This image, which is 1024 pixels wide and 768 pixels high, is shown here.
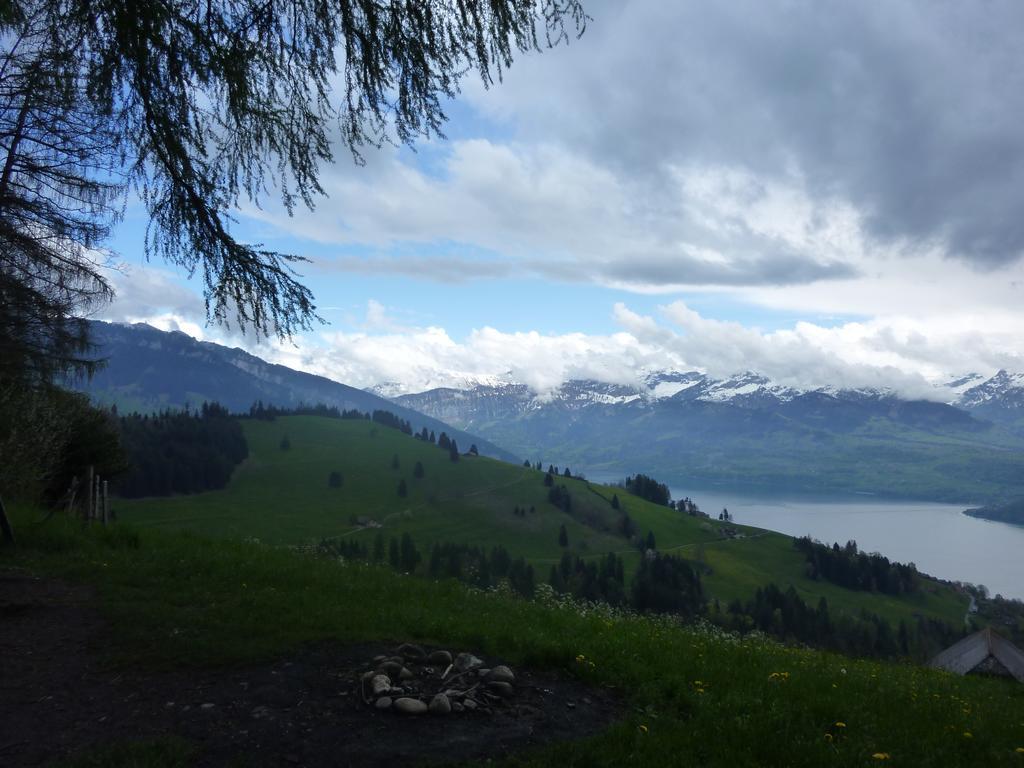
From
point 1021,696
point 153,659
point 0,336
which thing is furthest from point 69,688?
point 1021,696

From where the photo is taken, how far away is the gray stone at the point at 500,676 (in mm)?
8331

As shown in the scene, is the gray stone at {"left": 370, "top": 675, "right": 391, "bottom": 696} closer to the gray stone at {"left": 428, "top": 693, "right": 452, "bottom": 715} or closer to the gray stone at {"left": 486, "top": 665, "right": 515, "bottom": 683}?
the gray stone at {"left": 428, "top": 693, "right": 452, "bottom": 715}

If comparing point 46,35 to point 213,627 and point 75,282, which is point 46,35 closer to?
point 75,282

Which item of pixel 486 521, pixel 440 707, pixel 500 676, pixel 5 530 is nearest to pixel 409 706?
pixel 440 707

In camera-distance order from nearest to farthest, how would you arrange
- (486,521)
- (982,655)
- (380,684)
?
(380,684), (982,655), (486,521)

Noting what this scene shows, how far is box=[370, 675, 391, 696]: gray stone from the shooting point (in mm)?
7789

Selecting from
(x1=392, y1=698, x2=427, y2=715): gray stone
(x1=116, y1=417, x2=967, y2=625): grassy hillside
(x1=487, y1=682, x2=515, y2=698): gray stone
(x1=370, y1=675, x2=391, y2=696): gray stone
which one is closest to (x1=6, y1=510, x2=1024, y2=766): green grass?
(x1=487, y1=682, x2=515, y2=698): gray stone

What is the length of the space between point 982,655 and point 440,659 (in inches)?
679

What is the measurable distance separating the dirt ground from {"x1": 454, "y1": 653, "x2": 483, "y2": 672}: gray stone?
45 cm

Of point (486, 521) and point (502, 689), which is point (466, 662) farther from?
point (486, 521)

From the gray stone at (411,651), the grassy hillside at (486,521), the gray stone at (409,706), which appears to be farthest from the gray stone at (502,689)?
the grassy hillside at (486,521)

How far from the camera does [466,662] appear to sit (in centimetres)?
884

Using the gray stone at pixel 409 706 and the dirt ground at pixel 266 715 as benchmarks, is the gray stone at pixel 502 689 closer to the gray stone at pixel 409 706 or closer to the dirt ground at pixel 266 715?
the dirt ground at pixel 266 715

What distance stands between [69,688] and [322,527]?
150m
